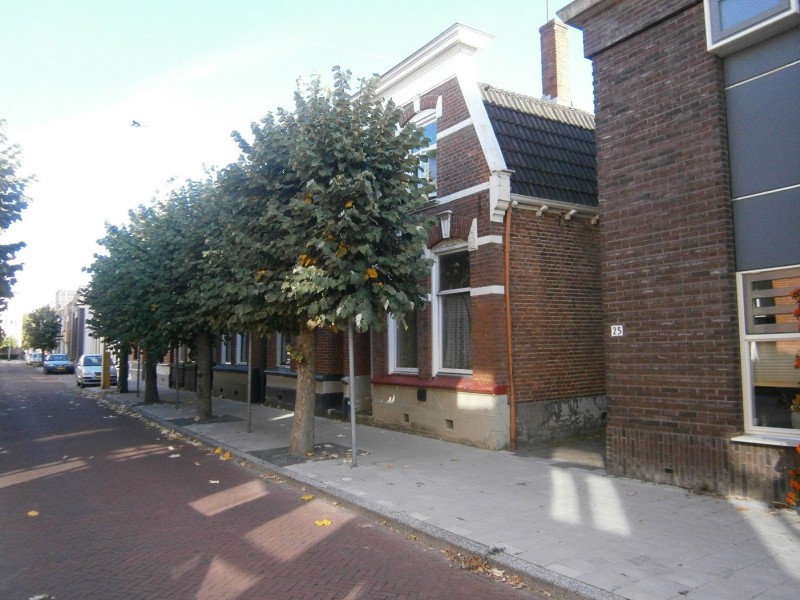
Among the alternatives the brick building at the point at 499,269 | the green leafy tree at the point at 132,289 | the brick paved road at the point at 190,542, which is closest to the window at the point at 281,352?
the green leafy tree at the point at 132,289

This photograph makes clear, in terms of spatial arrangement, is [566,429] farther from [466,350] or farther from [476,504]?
[476,504]

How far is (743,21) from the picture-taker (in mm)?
6828

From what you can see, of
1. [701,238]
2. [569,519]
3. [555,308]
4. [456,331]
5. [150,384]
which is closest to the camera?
[569,519]

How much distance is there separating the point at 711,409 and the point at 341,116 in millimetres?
6307

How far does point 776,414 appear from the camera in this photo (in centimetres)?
661

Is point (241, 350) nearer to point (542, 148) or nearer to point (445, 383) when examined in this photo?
point (445, 383)

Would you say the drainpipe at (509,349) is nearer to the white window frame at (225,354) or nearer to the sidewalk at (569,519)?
the sidewalk at (569,519)

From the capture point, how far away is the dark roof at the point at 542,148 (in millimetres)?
10922

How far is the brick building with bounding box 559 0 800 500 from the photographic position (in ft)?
21.6

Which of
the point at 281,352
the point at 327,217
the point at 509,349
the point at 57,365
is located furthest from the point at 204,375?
the point at 57,365

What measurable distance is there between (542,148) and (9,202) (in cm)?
1067

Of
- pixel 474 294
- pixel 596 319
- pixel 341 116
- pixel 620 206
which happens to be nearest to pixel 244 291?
pixel 341 116

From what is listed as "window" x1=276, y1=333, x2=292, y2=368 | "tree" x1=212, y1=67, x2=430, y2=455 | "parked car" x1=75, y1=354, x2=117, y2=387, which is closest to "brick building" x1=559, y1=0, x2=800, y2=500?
"tree" x1=212, y1=67, x2=430, y2=455

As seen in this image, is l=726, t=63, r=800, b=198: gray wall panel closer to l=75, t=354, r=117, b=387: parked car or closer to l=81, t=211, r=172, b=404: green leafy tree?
l=81, t=211, r=172, b=404: green leafy tree
